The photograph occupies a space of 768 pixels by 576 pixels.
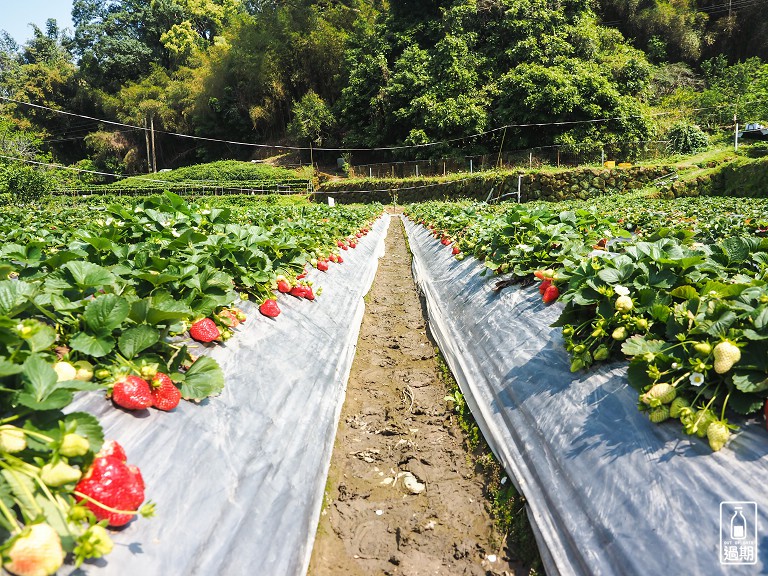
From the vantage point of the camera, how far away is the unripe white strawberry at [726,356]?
61.7 inches

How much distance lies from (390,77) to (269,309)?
33.8 metres

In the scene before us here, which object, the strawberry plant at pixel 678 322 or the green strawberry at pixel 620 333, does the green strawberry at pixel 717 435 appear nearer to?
the strawberry plant at pixel 678 322

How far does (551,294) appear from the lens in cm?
317

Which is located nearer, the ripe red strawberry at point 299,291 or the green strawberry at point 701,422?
the green strawberry at point 701,422

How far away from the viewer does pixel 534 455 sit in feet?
7.48

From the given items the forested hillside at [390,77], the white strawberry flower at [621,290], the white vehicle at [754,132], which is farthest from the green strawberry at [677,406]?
the white vehicle at [754,132]

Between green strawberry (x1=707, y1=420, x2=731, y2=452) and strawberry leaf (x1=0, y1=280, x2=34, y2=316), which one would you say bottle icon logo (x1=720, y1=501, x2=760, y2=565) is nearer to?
green strawberry (x1=707, y1=420, x2=731, y2=452)

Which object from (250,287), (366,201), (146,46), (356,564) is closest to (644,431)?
(356,564)

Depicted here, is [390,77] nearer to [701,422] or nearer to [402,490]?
[402,490]

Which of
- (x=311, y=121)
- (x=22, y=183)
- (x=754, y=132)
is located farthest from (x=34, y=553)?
(x=311, y=121)

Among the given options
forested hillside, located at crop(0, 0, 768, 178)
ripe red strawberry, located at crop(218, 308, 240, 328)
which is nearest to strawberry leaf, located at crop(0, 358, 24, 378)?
ripe red strawberry, located at crop(218, 308, 240, 328)

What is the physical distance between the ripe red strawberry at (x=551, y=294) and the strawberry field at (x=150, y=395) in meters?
1.63

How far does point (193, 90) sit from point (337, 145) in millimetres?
18624

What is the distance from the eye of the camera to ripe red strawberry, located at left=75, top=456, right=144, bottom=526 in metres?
1.20
